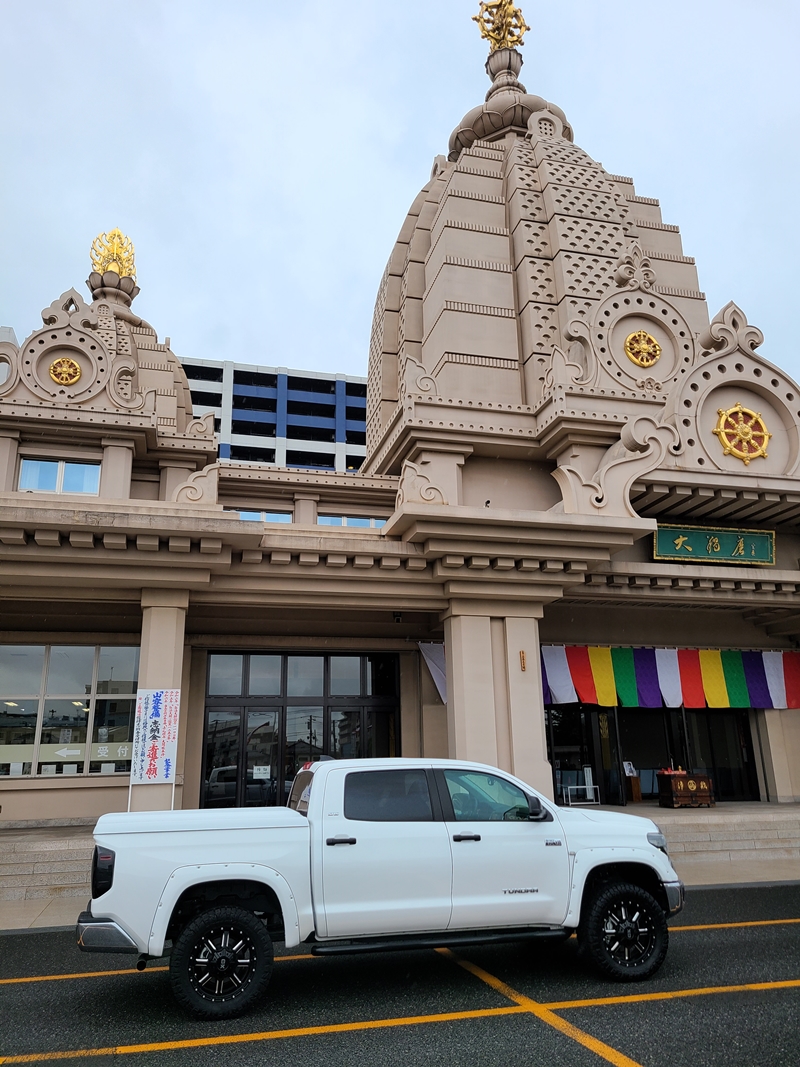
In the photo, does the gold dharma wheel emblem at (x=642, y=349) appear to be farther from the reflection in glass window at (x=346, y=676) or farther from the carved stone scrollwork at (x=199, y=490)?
the carved stone scrollwork at (x=199, y=490)

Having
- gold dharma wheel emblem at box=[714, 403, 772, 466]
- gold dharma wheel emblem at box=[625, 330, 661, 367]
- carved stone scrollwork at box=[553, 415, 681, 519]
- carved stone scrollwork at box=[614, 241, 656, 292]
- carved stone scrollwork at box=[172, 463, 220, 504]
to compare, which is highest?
carved stone scrollwork at box=[614, 241, 656, 292]

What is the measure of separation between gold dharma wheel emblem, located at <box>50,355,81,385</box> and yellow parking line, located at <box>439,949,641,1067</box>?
1490 cm

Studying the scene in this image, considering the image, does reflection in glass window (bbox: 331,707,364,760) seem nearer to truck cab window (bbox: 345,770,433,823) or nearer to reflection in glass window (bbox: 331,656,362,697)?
reflection in glass window (bbox: 331,656,362,697)

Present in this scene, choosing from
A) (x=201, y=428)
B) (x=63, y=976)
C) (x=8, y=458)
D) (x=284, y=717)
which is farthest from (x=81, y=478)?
(x=63, y=976)

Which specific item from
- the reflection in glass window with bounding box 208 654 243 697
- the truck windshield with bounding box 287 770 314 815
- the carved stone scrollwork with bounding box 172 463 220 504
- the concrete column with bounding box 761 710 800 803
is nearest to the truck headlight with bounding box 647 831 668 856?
the truck windshield with bounding box 287 770 314 815

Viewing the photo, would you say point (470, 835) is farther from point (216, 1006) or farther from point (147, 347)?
point (147, 347)

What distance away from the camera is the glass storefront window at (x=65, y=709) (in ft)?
47.9

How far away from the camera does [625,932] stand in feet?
20.9

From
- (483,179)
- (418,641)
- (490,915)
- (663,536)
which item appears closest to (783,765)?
(663,536)

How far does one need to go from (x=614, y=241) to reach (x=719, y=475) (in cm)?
701

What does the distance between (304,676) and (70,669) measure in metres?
4.64

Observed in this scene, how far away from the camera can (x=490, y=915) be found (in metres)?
6.10

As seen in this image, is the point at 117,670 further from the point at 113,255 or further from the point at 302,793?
the point at 113,255

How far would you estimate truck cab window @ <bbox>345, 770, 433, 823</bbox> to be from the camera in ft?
20.4
